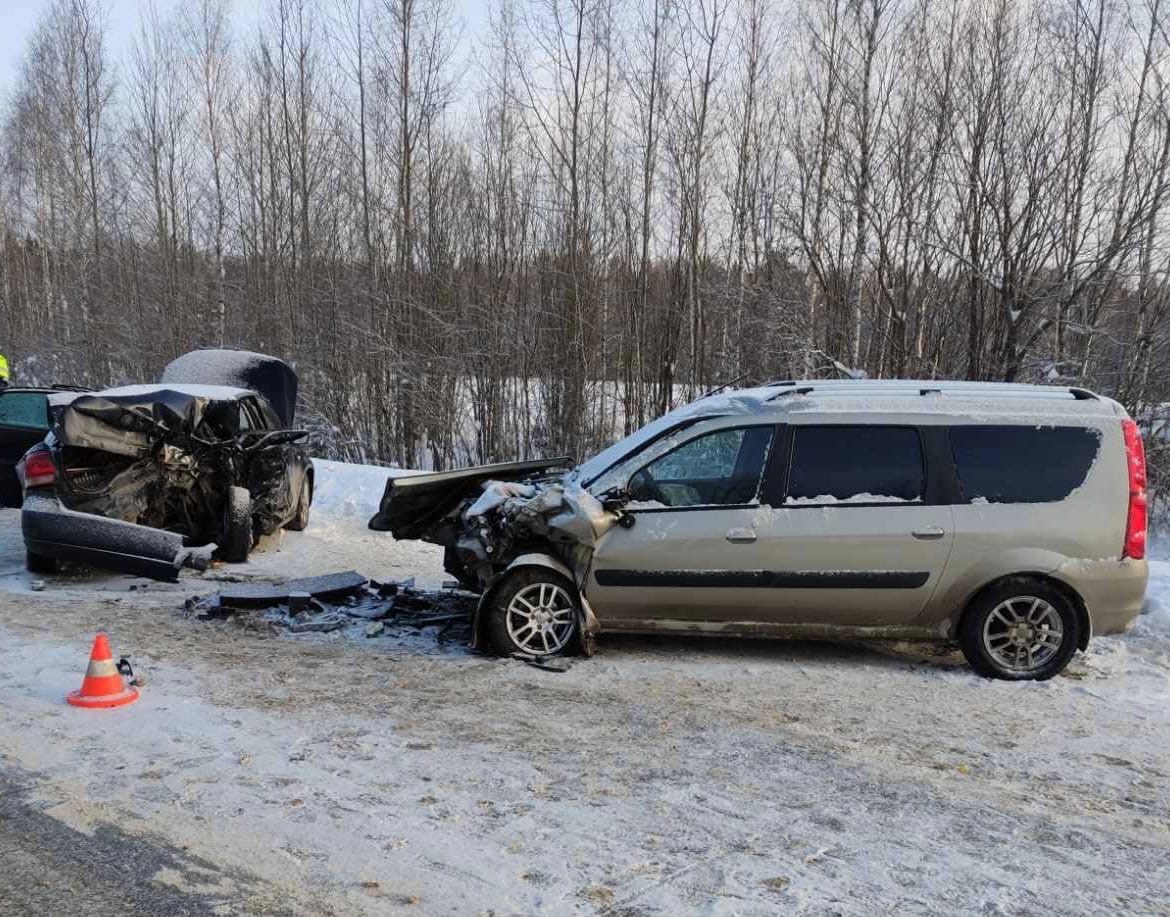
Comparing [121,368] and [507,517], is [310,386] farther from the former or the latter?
[507,517]

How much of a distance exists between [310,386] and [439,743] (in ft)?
58.8

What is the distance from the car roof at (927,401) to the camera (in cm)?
564

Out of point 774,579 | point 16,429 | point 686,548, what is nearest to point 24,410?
point 16,429

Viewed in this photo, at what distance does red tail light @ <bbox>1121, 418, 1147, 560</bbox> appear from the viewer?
5457 mm

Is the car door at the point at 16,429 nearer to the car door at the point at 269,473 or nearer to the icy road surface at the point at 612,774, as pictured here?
the car door at the point at 269,473

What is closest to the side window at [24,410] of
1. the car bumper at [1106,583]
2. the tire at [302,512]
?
the tire at [302,512]

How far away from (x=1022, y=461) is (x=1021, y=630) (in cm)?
106

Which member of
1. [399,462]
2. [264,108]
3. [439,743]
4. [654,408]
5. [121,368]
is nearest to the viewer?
[439,743]

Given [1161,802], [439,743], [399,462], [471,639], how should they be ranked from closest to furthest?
[1161,802] < [439,743] < [471,639] < [399,462]

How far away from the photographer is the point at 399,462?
1981 centimetres

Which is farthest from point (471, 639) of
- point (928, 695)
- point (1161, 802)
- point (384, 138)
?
point (384, 138)

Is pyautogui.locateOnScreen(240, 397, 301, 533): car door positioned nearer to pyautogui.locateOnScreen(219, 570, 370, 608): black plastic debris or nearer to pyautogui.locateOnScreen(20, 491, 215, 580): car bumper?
pyautogui.locateOnScreen(20, 491, 215, 580): car bumper

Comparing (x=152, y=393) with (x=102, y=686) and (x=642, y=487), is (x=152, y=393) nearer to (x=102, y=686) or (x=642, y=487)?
(x=102, y=686)

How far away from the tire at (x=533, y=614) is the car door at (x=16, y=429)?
7637 mm
